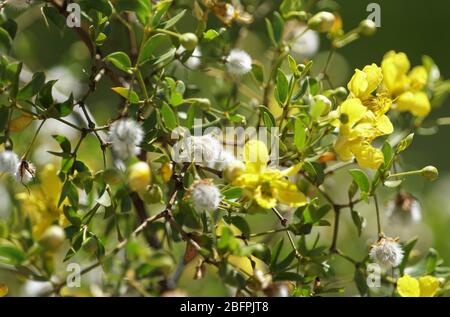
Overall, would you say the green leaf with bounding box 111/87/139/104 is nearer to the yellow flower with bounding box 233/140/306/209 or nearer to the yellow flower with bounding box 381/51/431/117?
the yellow flower with bounding box 233/140/306/209

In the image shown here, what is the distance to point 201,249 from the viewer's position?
74cm

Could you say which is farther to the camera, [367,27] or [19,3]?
[367,27]

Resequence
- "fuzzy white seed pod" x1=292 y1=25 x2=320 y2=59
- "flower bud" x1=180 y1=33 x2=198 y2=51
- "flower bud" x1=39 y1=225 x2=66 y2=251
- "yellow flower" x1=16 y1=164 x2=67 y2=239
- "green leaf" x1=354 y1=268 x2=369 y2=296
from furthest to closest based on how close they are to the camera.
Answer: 1. "fuzzy white seed pod" x1=292 y1=25 x2=320 y2=59
2. "yellow flower" x1=16 y1=164 x2=67 y2=239
3. "green leaf" x1=354 y1=268 x2=369 y2=296
4. "flower bud" x1=180 y1=33 x2=198 y2=51
5. "flower bud" x1=39 y1=225 x2=66 y2=251

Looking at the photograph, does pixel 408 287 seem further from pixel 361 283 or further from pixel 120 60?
pixel 120 60

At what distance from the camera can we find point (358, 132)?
0.78 meters

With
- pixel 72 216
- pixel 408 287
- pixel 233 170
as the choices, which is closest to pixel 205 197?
pixel 233 170

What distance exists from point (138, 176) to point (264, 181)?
0.13 meters

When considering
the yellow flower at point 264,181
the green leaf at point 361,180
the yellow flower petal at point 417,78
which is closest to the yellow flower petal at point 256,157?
the yellow flower at point 264,181

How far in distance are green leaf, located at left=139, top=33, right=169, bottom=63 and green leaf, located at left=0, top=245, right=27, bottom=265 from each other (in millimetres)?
231

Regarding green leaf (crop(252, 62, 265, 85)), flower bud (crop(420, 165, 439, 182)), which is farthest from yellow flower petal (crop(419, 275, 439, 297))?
green leaf (crop(252, 62, 265, 85))

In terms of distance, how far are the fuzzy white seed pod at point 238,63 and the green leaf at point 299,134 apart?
0.57 ft

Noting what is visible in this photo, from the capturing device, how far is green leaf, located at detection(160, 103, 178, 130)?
0.78 meters
